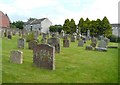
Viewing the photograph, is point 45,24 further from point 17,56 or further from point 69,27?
point 17,56

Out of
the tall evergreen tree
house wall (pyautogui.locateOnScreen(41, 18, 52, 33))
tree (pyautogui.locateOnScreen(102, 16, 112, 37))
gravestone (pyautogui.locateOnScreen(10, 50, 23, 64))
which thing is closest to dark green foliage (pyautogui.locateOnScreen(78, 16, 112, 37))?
tree (pyautogui.locateOnScreen(102, 16, 112, 37))

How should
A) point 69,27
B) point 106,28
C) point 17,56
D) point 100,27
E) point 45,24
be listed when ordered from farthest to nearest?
point 45,24 < point 69,27 < point 100,27 < point 106,28 < point 17,56

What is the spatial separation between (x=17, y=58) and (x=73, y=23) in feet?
165

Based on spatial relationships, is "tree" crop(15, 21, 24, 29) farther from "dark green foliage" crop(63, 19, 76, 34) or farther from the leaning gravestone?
the leaning gravestone

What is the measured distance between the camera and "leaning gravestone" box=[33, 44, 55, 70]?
41.1 ft

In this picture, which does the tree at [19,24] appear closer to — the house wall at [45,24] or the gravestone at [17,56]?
the house wall at [45,24]

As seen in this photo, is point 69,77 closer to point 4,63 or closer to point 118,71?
point 118,71

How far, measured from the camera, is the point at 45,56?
12727 millimetres

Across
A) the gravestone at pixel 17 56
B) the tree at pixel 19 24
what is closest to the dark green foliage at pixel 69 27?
the tree at pixel 19 24

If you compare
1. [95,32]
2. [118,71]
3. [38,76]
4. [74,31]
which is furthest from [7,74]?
[74,31]

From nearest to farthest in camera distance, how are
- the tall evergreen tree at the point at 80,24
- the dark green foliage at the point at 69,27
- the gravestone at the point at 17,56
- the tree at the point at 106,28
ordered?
the gravestone at the point at 17,56, the tree at the point at 106,28, the tall evergreen tree at the point at 80,24, the dark green foliage at the point at 69,27

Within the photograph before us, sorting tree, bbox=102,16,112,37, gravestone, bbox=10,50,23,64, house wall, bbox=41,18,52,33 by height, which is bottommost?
gravestone, bbox=10,50,23,64

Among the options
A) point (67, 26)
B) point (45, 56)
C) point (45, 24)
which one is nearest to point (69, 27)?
point (67, 26)

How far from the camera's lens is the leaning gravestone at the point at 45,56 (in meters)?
12.5
